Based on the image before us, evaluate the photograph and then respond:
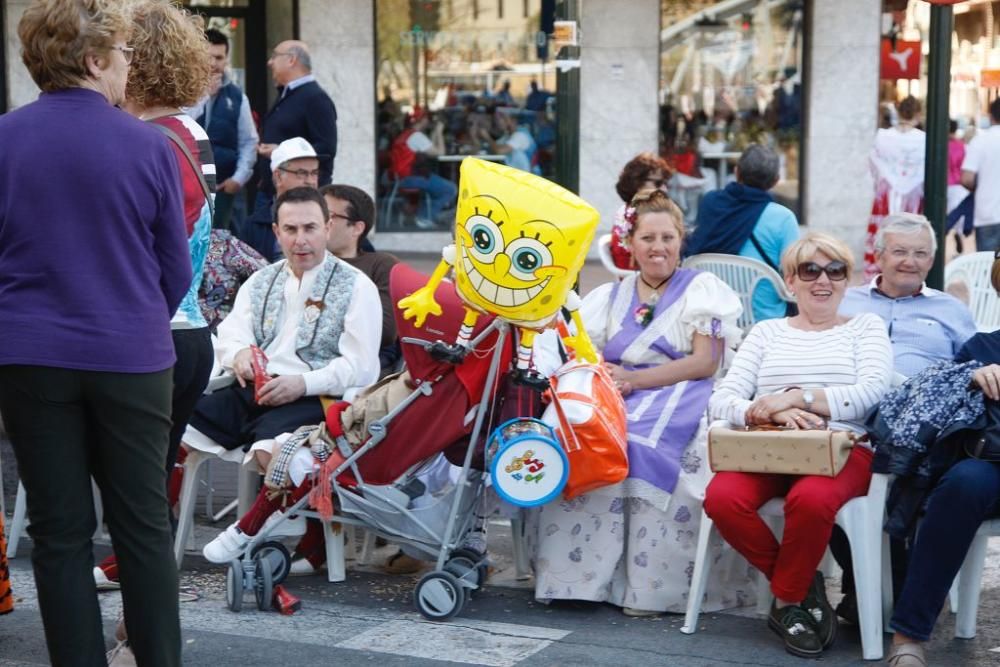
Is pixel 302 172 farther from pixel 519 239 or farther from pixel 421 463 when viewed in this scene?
pixel 519 239

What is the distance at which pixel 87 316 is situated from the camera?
371 cm

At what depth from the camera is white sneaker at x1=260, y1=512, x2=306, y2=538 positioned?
17.8ft

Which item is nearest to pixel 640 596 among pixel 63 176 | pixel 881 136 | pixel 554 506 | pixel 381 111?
pixel 554 506

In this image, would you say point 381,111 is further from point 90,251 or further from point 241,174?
point 90,251

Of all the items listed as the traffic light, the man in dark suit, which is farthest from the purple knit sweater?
the traffic light

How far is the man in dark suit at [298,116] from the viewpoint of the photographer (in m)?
8.78

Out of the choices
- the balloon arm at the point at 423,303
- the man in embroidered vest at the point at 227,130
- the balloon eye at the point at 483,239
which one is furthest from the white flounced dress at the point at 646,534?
the man in embroidered vest at the point at 227,130

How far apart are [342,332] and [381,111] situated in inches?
390

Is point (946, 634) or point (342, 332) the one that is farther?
point (342, 332)

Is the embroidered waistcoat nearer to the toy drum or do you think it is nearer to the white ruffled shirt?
the white ruffled shirt

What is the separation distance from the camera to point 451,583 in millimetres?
5215

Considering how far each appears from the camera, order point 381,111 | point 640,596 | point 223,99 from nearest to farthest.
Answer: point 640,596
point 223,99
point 381,111

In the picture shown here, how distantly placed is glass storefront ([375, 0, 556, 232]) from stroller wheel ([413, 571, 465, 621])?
418 inches

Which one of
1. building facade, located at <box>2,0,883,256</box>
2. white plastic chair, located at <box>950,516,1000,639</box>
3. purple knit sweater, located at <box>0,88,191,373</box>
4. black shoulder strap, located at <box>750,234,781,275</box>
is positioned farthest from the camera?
building facade, located at <box>2,0,883,256</box>
